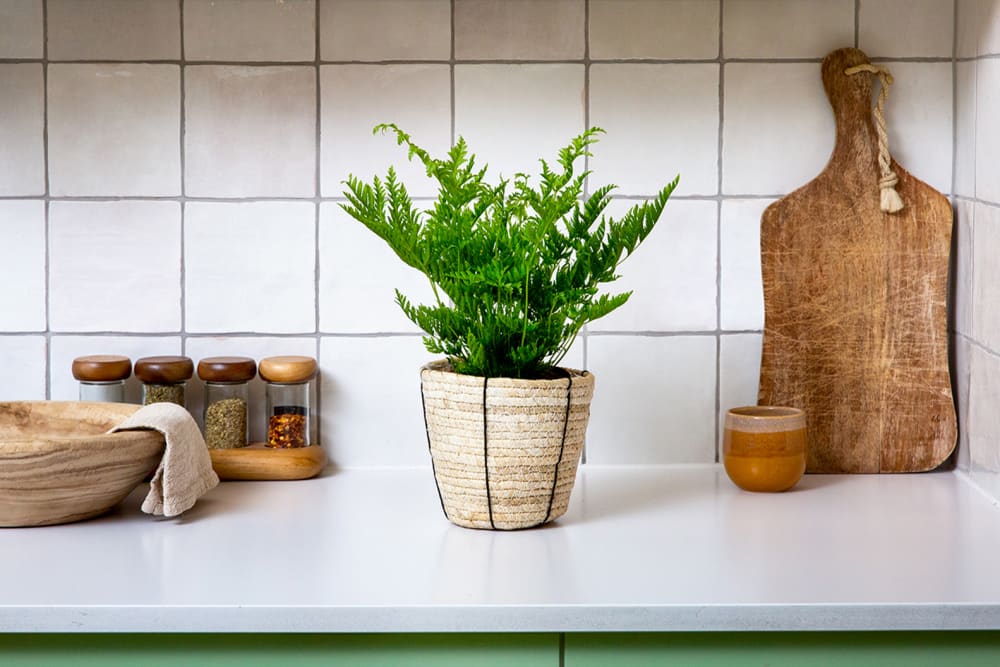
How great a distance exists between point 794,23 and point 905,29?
0.14 meters

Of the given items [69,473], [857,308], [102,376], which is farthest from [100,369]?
[857,308]

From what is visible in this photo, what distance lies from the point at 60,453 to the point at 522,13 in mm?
787

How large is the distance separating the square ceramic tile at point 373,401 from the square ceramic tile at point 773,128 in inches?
19.0

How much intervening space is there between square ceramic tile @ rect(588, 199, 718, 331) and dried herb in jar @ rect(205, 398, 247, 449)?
48cm

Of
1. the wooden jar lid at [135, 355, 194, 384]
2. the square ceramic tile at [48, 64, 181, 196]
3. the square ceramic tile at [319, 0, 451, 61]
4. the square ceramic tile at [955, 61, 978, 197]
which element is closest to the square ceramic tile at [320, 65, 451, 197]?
the square ceramic tile at [319, 0, 451, 61]

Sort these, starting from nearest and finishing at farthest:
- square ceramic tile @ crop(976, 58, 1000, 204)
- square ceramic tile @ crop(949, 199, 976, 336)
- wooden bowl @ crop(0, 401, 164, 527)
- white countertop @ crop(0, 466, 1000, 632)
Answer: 1. white countertop @ crop(0, 466, 1000, 632)
2. wooden bowl @ crop(0, 401, 164, 527)
3. square ceramic tile @ crop(976, 58, 1000, 204)
4. square ceramic tile @ crop(949, 199, 976, 336)

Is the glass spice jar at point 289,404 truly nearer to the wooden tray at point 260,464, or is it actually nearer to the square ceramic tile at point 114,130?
the wooden tray at point 260,464

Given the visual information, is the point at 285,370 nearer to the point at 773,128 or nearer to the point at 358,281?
the point at 358,281

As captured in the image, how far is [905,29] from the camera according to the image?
1543 millimetres

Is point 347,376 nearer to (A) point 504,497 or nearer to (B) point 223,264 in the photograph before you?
(B) point 223,264

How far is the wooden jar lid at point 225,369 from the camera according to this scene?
1507 millimetres

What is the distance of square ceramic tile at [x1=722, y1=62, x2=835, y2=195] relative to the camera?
1.55 meters

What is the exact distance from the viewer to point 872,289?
1540 millimetres

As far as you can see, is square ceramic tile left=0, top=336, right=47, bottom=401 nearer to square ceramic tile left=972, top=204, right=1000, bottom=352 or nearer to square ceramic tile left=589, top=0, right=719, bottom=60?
square ceramic tile left=589, top=0, right=719, bottom=60
